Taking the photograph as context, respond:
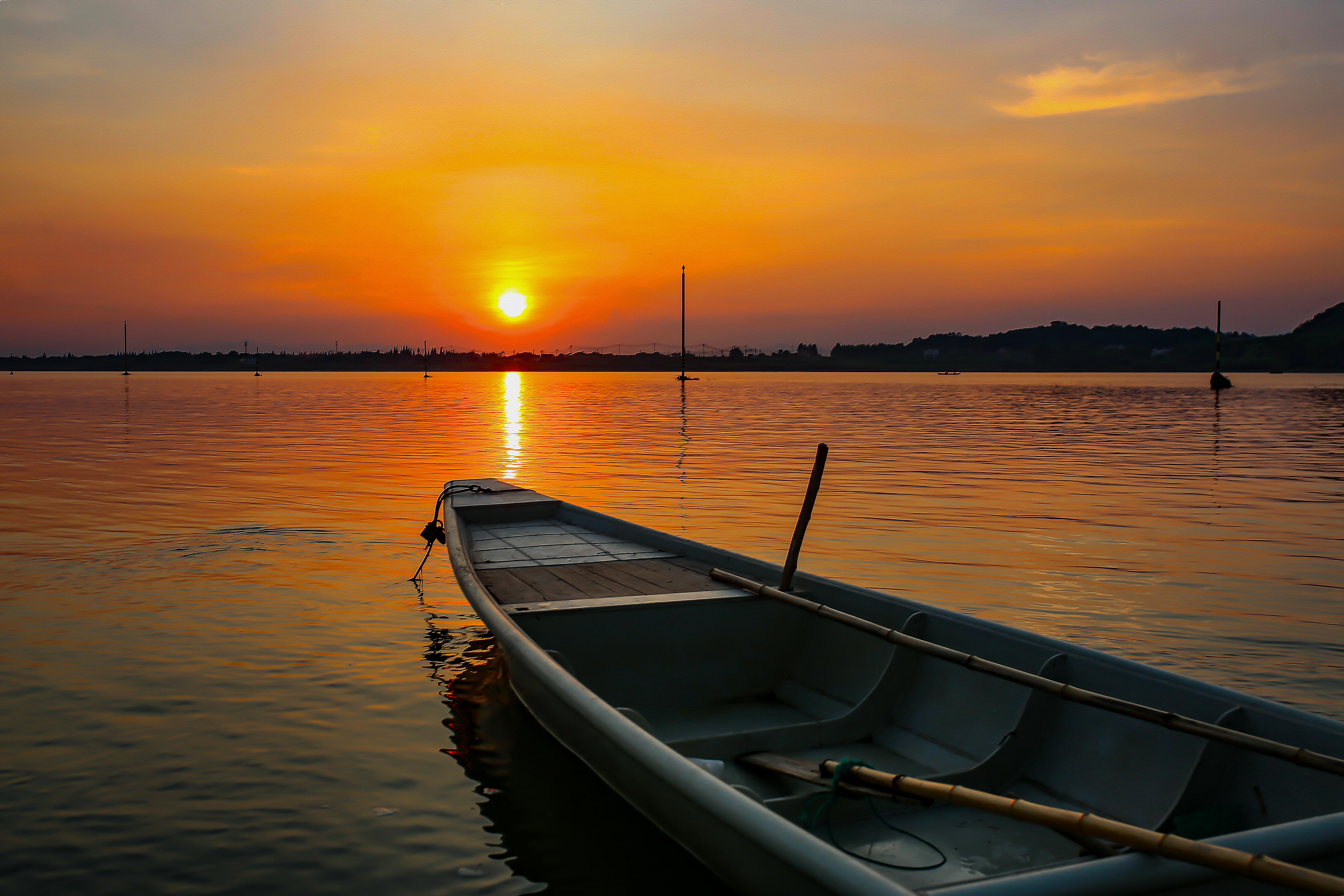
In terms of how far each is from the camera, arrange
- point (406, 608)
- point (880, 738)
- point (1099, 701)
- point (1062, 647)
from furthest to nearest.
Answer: point (406, 608), point (880, 738), point (1062, 647), point (1099, 701)

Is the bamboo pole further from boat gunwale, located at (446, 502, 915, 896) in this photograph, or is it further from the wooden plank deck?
boat gunwale, located at (446, 502, 915, 896)

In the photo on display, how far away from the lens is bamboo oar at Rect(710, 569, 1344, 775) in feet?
11.9

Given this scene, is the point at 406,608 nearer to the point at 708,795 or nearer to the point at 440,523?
the point at 440,523

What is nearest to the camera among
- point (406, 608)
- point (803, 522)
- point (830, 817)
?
point (830, 817)

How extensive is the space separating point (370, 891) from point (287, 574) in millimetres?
7501

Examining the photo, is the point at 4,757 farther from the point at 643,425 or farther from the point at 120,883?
the point at 643,425

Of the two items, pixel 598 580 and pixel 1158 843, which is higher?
pixel 1158 843

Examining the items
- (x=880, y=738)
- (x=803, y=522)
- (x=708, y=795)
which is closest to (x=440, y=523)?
(x=803, y=522)

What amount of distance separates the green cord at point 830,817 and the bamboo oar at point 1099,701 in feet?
3.03

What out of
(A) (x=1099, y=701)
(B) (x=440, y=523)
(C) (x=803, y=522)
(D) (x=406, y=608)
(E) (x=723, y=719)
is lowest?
(D) (x=406, y=608)

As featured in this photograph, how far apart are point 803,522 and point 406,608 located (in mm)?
5038

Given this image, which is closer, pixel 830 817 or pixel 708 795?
pixel 708 795

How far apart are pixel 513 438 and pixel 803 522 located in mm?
27964

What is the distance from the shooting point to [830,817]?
4480 mm
